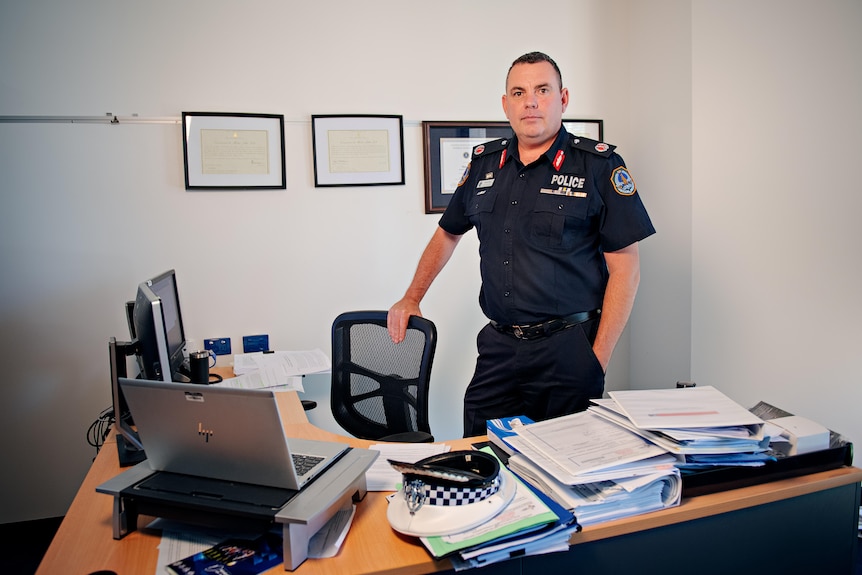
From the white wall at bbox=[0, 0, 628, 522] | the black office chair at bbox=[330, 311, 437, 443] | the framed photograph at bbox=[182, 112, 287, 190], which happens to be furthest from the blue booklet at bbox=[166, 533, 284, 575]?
the framed photograph at bbox=[182, 112, 287, 190]

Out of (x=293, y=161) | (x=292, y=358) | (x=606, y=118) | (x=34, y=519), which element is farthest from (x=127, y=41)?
(x=606, y=118)

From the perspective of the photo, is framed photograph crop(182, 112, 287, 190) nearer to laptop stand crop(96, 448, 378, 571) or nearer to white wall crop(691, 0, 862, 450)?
laptop stand crop(96, 448, 378, 571)

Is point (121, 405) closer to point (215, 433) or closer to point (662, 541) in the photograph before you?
point (215, 433)

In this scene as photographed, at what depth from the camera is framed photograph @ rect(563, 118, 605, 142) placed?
3030 mm

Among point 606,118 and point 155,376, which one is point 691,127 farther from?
point 155,376

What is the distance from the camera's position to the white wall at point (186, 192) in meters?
2.46

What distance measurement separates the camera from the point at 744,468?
122 cm

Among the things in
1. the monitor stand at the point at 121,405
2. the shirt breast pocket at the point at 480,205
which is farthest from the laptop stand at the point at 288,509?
the shirt breast pocket at the point at 480,205

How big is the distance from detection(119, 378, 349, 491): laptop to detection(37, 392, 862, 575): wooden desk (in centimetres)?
14

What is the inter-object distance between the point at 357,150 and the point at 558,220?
122 cm

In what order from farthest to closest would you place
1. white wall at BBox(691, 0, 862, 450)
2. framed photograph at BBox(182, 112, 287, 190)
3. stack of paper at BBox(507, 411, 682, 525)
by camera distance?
1. framed photograph at BBox(182, 112, 287, 190)
2. white wall at BBox(691, 0, 862, 450)
3. stack of paper at BBox(507, 411, 682, 525)

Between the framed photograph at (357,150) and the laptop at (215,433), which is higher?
the framed photograph at (357,150)

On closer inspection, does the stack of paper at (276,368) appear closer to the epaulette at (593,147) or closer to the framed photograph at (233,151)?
the framed photograph at (233,151)

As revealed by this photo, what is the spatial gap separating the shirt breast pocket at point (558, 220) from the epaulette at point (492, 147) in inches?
11.8
